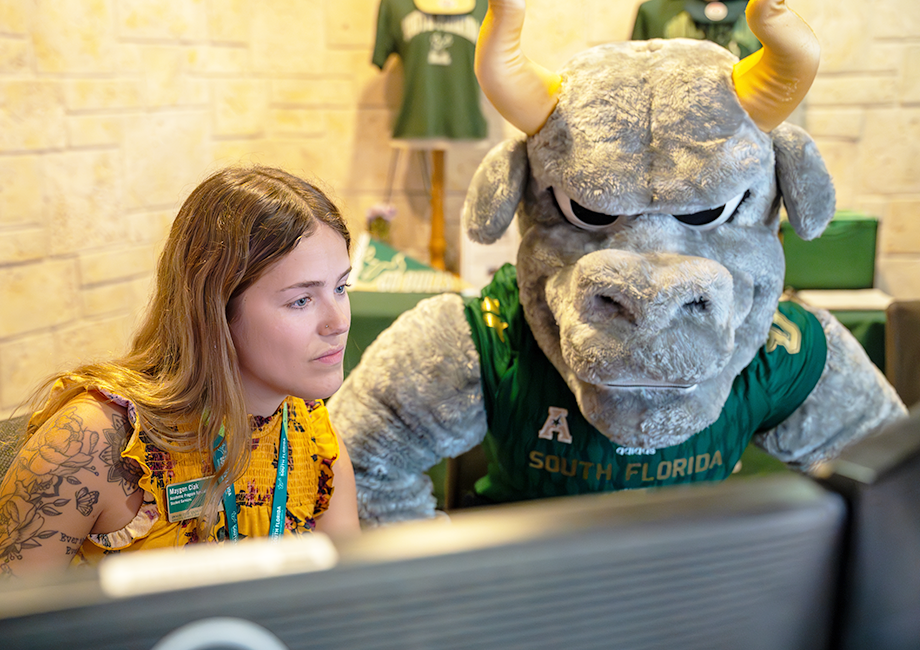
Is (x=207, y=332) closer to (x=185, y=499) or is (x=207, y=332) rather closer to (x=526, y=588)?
(x=185, y=499)

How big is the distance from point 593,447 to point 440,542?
88cm

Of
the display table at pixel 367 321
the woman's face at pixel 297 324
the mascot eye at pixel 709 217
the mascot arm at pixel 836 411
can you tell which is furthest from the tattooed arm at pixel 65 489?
the mascot arm at pixel 836 411

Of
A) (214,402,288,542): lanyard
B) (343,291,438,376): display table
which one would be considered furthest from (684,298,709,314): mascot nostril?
(343,291,438,376): display table

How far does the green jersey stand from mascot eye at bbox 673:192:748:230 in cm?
24

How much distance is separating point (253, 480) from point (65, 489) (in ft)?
0.73

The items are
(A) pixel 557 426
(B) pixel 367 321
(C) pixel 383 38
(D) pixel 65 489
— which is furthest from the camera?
(C) pixel 383 38

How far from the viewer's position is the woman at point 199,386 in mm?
841

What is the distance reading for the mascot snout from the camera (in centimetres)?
94

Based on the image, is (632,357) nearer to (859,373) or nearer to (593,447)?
(593,447)

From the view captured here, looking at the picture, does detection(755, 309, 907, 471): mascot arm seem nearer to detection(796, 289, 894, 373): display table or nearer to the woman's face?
detection(796, 289, 894, 373): display table

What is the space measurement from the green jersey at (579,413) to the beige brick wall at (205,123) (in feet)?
4.02

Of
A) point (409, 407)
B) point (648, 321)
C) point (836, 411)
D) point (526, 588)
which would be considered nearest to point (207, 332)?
point (409, 407)

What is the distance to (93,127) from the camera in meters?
2.69

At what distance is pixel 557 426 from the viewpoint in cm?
118
